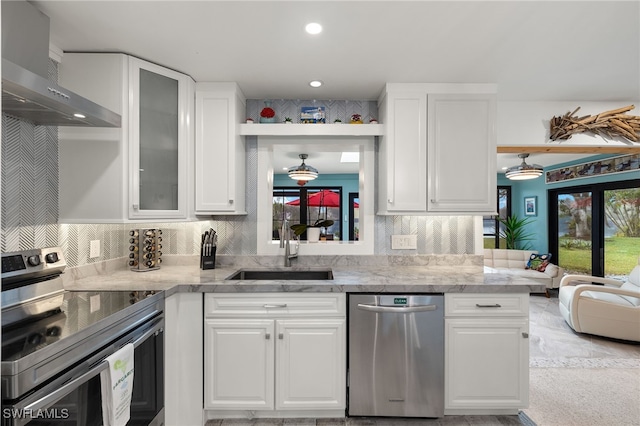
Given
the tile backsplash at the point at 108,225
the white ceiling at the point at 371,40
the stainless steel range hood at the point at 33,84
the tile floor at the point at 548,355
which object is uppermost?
the white ceiling at the point at 371,40

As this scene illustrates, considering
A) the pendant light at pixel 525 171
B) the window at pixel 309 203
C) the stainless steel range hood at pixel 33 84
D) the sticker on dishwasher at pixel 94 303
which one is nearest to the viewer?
the stainless steel range hood at pixel 33 84

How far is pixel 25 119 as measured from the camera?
178 centimetres

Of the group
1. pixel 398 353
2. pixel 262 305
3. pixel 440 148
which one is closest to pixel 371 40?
pixel 440 148

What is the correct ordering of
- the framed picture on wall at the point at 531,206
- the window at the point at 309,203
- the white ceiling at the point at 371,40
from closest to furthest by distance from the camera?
the white ceiling at the point at 371,40 → the framed picture on wall at the point at 531,206 → the window at the point at 309,203

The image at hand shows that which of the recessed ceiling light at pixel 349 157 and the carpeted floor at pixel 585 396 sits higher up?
the recessed ceiling light at pixel 349 157

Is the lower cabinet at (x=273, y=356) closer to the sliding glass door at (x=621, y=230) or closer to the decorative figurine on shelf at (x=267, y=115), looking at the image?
the decorative figurine on shelf at (x=267, y=115)

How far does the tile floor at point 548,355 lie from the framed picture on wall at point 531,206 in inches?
96.8

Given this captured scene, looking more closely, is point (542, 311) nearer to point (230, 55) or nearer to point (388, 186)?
point (388, 186)

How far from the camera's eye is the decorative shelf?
2631mm

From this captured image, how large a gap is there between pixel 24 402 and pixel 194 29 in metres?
1.77

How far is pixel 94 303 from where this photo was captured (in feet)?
5.43

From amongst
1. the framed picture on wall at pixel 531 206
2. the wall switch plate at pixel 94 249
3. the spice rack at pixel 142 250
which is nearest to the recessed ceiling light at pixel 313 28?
the spice rack at pixel 142 250

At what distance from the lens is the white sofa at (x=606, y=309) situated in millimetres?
3453

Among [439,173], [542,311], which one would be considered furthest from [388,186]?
[542,311]
